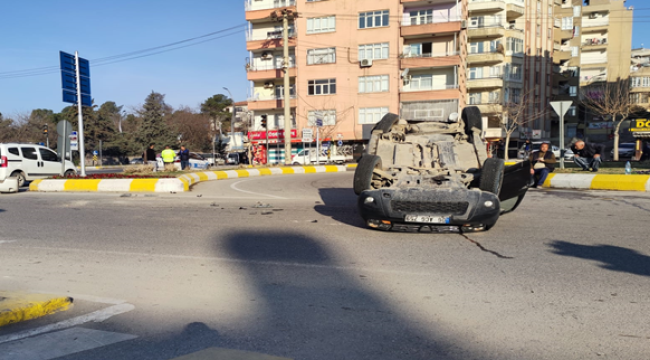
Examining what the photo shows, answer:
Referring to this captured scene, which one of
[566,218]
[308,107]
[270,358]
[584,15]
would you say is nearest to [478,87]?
[308,107]

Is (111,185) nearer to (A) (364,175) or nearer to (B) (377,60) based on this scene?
(A) (364,175)

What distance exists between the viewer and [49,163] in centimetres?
1841

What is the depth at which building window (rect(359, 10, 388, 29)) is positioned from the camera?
146 ft

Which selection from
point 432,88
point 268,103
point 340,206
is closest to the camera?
point 340,206

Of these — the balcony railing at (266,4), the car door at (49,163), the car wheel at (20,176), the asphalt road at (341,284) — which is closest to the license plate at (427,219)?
the asphalt road at (341,284)

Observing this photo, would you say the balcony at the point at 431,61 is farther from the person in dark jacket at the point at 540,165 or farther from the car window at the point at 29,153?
the car window at the point at 29,153

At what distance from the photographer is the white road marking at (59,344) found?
320cm

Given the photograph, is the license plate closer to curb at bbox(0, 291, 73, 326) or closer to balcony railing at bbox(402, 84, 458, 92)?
curb at bbox(0, 291, 73, 326)

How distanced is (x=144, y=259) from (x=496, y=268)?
426cm

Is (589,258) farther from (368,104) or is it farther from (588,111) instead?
(588,111)

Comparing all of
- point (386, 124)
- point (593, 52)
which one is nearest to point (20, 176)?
point (386, 124)

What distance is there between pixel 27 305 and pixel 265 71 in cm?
4566

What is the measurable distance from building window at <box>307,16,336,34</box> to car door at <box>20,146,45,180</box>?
3308 cm

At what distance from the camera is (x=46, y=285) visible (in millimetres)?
4844
